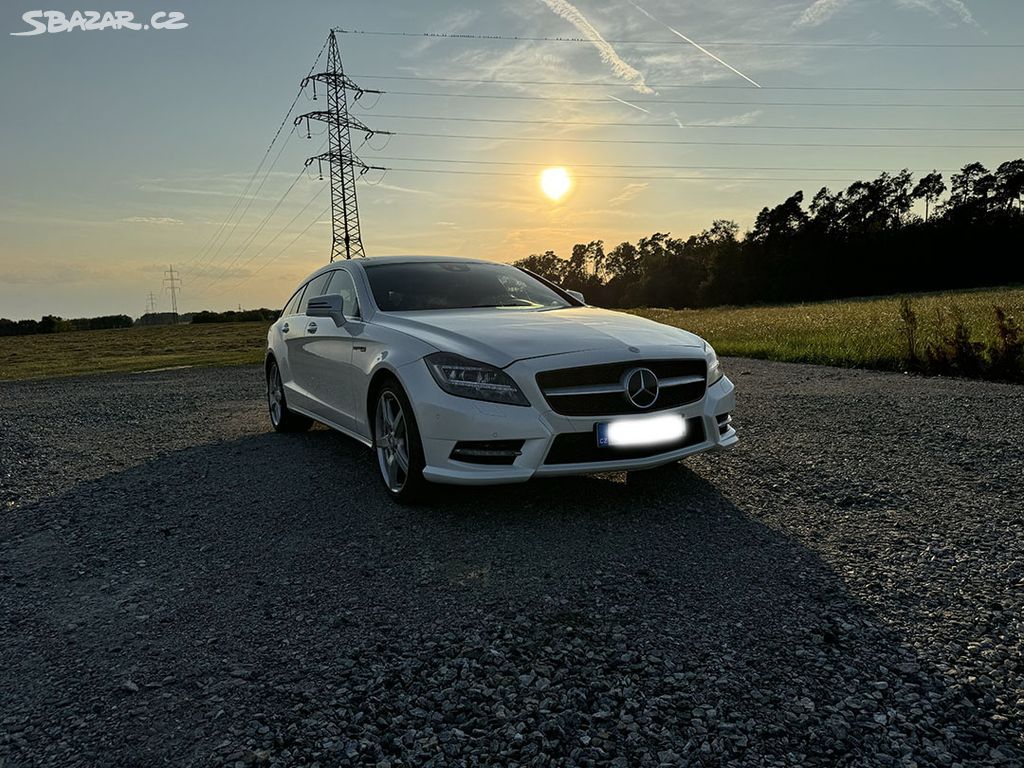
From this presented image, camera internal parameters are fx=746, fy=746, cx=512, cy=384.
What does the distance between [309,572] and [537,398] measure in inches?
58.3

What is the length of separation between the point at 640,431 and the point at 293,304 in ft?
14.6

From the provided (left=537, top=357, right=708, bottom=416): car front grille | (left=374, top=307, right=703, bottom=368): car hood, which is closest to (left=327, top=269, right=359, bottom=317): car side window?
(left=374, top=307, right=703, bottom=368): car hood

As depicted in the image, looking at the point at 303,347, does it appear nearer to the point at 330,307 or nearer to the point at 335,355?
the point at 335,355

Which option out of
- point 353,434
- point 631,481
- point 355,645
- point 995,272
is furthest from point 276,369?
point 995,272

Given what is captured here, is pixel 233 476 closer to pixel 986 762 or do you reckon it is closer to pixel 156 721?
pixel 156 721

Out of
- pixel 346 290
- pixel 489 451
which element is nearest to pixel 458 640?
pixel 489 451

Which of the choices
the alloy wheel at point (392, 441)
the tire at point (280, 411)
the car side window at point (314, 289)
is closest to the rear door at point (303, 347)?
the car side window at point (314, 289)

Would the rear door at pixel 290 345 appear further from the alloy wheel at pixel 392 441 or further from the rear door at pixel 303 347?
the alloy wheel at pixel 392 441

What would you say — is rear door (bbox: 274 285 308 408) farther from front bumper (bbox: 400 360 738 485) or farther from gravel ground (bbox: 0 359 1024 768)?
front bumper (bbox: 400 360 738 485)

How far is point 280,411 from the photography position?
7.48 m

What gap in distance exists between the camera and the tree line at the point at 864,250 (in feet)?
242

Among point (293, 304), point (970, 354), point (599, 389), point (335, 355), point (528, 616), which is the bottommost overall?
point (528, 616)

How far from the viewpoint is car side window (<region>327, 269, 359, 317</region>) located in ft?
18.6

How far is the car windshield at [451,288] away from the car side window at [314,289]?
88 centimetres
